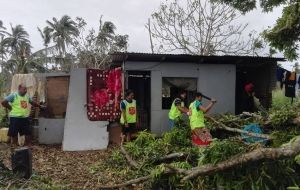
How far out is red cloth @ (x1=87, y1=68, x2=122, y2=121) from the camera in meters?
13.2

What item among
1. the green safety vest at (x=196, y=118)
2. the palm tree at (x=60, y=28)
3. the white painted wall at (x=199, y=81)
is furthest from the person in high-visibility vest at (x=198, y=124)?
the palm tree at (x=60, y=28)

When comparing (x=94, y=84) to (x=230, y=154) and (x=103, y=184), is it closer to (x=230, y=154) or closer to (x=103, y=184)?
(x=103, y=184)

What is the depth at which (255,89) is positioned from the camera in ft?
55.2

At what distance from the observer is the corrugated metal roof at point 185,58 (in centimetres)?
1367

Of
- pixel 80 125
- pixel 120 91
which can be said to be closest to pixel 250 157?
pixel 80 125

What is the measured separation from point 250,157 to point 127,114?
687cm

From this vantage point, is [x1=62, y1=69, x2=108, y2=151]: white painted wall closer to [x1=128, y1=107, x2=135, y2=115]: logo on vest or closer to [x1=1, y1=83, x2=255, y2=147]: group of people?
[x1=1, y1=83, x2=255, y2=147]: group of people

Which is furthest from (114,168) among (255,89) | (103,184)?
(255,89)

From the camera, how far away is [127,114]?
12734mm

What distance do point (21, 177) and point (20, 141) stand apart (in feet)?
16.6

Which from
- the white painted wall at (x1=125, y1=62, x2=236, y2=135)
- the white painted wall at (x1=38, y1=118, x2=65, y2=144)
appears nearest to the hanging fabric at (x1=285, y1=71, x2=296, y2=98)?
the white painted wall at (x1=125, y1=62, x2=236, y2=135)

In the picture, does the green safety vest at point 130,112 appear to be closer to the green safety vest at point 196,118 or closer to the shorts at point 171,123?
the shorts at point 171,123

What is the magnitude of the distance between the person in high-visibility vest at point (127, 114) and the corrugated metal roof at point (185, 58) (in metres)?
1.47

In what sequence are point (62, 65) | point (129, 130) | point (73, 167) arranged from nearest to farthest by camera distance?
point (73, 167), point (129, 130), point (62, 65)
